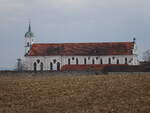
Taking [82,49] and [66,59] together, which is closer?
[66,59]

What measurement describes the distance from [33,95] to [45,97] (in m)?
1.15

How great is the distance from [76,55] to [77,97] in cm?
5707

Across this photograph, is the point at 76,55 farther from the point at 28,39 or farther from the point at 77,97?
the point at 77,97

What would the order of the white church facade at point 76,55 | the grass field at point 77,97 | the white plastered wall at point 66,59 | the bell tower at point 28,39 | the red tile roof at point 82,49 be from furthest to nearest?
the bell tower at point 28,39, the red tile roof at point 82,49, the white church facade at point 76,55, the white plastered wall at point 66,59, the grass field at point 77,97

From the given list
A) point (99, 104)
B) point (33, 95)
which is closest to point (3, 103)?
point (33, 95)

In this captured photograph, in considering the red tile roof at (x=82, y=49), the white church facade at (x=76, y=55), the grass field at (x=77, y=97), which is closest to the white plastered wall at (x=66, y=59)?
the white church facade at (x=76, y=55)

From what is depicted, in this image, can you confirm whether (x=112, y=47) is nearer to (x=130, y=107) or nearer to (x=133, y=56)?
(x=133, y=56)

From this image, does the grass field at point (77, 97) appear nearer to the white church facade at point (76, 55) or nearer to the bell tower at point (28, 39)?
the white church facade at point (76, 55)

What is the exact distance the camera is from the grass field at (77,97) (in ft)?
67.4

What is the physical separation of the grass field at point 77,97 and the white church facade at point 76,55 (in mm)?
49476

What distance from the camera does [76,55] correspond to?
81062 millimetres

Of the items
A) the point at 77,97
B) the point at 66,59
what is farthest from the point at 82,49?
the point at 77,97

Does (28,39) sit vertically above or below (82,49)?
above

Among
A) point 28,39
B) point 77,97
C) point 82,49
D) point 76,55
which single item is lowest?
point 77,97
